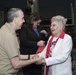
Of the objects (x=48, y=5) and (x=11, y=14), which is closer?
(x=11, y=14)

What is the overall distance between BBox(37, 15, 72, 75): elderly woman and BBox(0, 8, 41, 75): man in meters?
0.73

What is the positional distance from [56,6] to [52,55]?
48.3ft

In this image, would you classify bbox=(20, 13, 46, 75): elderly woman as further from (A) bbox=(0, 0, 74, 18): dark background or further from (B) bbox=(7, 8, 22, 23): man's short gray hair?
(A) bbox=(0, 0, 74, 18): dark background

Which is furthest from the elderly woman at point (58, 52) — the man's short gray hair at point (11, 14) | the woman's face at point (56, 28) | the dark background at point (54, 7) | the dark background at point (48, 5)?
the dark background at point (48, 5)

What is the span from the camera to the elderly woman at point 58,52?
12.6 ft

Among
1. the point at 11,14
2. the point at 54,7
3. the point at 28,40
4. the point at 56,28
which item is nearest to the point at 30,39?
the point at 28,40

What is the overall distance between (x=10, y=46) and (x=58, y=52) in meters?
1.01

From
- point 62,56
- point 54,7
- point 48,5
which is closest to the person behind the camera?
point 62,56

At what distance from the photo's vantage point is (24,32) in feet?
16.6

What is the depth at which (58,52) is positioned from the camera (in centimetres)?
389

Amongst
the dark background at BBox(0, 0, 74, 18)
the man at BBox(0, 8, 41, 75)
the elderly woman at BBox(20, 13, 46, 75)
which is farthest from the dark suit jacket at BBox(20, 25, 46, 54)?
the dark background at BBox(0, 0, 74, 18)

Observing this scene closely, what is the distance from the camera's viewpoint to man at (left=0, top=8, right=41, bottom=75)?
310 cm

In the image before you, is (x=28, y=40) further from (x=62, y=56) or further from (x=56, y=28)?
(x=62, y=56)

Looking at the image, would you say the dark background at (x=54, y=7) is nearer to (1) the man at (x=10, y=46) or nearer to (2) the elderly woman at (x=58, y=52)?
(2) the elderly woman at (x=58, y=52)
